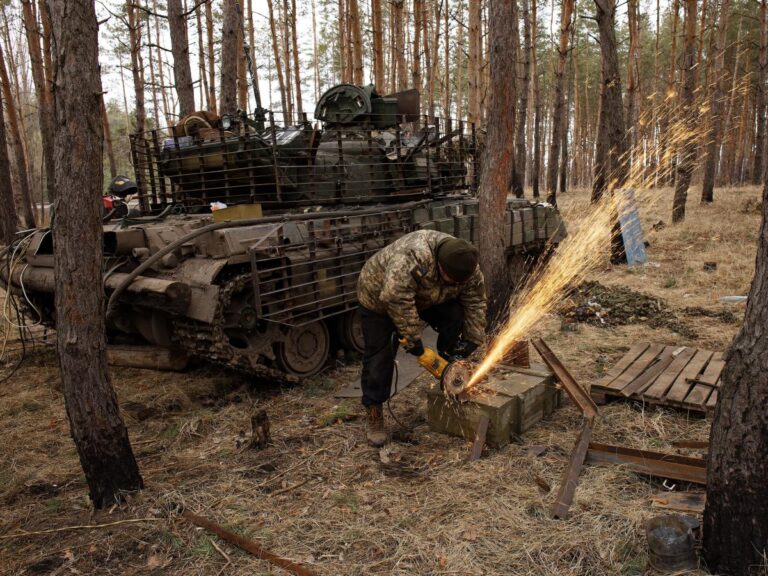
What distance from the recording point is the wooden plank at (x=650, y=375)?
521 centimetres

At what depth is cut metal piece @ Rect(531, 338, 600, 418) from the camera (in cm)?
455

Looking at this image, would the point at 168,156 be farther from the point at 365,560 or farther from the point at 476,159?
the point at 365,560

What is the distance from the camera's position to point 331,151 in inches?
299

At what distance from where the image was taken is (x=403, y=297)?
4.43 metres

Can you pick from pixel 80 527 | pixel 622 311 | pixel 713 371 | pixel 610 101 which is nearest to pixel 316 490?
pixel 80 527

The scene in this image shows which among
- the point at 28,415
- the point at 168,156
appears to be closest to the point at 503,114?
the point at 168,156

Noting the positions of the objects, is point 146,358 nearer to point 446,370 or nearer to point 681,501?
point 446,370

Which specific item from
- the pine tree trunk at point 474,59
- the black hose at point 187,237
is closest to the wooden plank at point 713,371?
the black hose at point 187,237

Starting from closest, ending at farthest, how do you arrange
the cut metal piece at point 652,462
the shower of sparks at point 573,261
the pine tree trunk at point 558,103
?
the cut metal piece at point 652,462
the shower of sparks at point 573,261
the pine tree trunk at point 558,103

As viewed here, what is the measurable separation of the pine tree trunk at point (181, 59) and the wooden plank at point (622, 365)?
32.1 feet

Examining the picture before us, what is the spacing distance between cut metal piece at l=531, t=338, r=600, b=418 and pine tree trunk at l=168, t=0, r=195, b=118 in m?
9.73

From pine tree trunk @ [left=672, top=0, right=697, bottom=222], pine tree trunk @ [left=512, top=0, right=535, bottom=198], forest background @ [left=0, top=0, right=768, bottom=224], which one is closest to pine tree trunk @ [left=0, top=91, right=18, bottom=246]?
forest background @ [left=0, top=0, right=768, bottom=224]

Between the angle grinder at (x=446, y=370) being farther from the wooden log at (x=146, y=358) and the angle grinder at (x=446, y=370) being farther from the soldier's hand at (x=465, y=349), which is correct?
the wooden log at (x=146, y=358)

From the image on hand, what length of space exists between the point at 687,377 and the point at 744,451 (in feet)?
9.11
